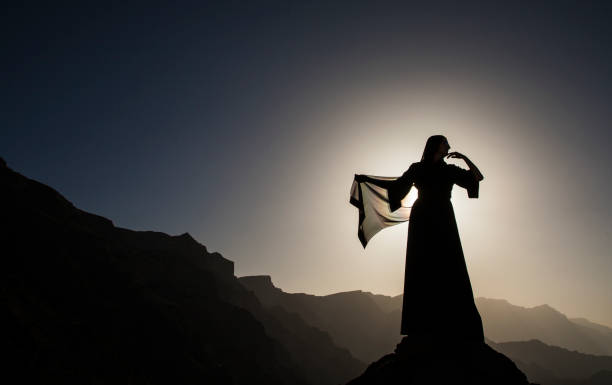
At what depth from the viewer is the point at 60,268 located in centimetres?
4669

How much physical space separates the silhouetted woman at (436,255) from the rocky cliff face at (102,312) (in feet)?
138

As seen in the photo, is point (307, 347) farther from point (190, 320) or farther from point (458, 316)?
point (458, 316)

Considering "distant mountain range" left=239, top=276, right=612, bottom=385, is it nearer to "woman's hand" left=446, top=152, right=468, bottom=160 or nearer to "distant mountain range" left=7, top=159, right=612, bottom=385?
"distant mountain range" left=7, top=159, right=612, bottom=385

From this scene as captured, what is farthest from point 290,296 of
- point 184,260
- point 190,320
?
point 190,320

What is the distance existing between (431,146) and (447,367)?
2647 millimetres

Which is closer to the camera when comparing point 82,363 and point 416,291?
point 416,291

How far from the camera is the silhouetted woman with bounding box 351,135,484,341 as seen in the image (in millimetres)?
3375

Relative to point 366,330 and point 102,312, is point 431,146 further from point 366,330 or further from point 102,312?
point 366,330

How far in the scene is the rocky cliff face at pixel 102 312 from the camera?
34.8 meters

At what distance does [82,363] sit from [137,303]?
49.9ft

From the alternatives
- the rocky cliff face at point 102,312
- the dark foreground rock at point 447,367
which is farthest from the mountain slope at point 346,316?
the dark foreground rock at point 447,367

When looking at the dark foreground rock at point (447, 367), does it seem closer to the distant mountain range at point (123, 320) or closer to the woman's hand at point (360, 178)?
the distant mountain range at point (123, 320)

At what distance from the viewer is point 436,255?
3.69 m

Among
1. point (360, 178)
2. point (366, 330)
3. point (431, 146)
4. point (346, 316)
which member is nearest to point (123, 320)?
point (360, 178)
